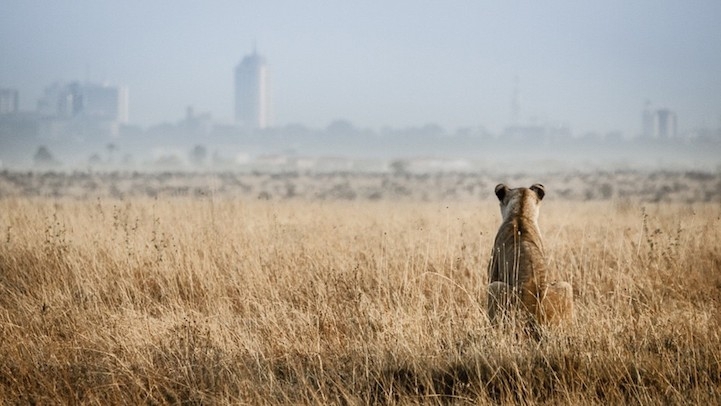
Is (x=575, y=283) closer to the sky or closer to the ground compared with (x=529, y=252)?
closer to the ground

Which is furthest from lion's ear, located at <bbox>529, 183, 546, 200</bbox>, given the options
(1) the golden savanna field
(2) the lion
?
(1) the golden savanna field

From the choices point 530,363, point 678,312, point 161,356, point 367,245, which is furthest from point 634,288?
point 161,356

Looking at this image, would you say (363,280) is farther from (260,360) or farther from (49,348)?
(49,348)

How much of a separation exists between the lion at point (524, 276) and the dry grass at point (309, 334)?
0.70 ft

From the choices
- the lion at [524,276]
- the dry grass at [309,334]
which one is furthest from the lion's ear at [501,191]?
the dry grass at [309,334]

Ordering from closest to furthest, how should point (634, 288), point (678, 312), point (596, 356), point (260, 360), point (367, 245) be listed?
point (596, 356), point (260, 360), point (678, 312), point (634, 288), point (367, 245)

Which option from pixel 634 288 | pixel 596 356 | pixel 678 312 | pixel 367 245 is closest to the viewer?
pixel 596 356

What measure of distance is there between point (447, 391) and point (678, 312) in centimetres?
315

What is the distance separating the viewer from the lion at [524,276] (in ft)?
17.5

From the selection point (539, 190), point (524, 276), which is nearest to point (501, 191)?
point (539, 190)

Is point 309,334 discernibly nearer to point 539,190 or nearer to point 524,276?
point 524,276

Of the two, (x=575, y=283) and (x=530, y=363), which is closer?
(x=530, y=363)

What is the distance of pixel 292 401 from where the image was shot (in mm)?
4695

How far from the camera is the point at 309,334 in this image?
239 inches
